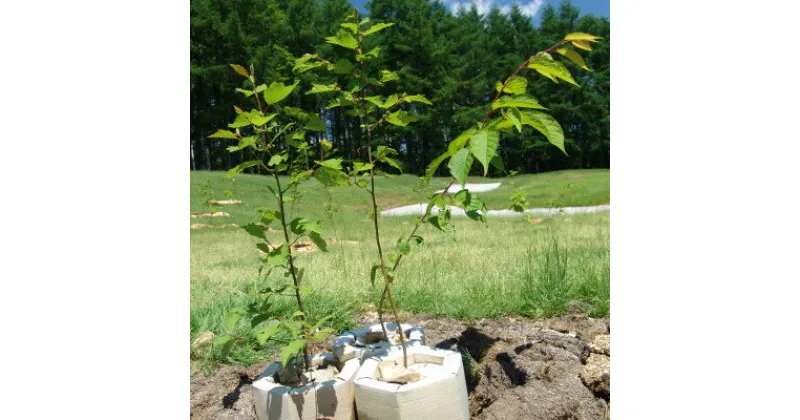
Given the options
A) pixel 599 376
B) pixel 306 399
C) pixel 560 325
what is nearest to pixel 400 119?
pixel 306 399

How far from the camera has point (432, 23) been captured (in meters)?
24.1

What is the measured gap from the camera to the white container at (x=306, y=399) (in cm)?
143

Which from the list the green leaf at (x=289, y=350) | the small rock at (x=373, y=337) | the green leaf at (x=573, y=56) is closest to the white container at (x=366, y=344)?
the small rock at (x=373, y=337)

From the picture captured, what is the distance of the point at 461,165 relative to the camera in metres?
1.07

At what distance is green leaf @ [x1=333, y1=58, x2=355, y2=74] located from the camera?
1551 millimetres

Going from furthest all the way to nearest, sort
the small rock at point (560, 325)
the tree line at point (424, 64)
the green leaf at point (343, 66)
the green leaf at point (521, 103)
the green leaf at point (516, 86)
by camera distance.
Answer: the tree line at point (424, 64) → the small rock at point (560, 325) → the green leaf at point (343, 66) → the green leaf at point (516, 86) → the green leaf at point (521, 103)

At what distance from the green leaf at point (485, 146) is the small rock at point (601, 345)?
1.20 metres

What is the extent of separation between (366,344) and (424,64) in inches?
872

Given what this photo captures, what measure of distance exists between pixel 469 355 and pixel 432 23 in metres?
24.2

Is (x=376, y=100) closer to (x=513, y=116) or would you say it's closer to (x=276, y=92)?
Result: (x=276, y=92)

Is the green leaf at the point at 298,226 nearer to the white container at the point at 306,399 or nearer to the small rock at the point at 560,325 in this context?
the white container at the point at 306,399

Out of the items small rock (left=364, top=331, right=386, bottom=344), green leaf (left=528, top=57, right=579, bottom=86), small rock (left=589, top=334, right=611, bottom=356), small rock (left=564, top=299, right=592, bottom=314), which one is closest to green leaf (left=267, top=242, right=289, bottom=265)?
small rock (left=364, top=331, right=386, bottom=344)

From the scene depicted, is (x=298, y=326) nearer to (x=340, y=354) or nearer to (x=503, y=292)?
(x=340, y=354)

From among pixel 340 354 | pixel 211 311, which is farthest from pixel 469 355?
pixel 211 311
